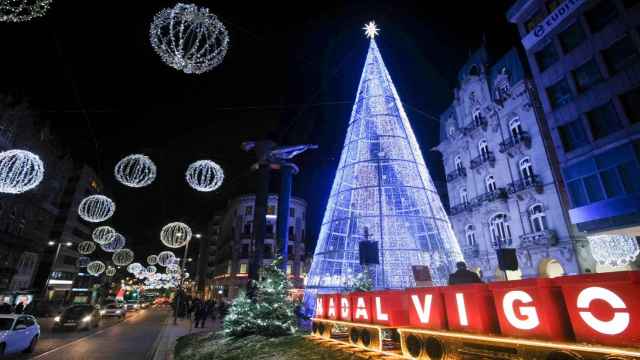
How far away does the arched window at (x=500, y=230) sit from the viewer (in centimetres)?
2344

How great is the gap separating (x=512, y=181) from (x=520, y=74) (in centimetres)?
804

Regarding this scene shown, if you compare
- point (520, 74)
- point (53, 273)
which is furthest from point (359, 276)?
point (53, 273)

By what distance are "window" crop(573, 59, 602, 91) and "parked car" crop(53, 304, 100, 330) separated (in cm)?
3363

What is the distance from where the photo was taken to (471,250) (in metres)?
26.0

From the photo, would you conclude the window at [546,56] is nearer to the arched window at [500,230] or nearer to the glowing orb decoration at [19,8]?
the arched window at [500,230]

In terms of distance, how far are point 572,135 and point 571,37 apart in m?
6.15

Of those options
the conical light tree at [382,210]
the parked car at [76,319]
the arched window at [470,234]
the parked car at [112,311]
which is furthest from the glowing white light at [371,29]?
the parked car at [112,311]

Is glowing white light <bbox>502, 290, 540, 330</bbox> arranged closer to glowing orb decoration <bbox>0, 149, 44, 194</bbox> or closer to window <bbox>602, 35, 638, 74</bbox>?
window <bbox>602, 35, 638, 74</bbox>

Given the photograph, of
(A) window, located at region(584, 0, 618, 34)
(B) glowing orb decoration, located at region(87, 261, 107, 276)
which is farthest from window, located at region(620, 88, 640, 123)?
(B) glowing orb decoration, located at region(87, 261, 107, 276)

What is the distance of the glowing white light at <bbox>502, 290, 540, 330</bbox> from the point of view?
4.46m

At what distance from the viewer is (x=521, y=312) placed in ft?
15.1

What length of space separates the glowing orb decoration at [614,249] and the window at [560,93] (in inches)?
317

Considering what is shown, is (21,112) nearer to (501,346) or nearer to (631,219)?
(501,346)

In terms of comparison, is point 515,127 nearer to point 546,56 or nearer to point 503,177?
point 503,177
